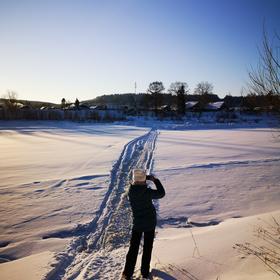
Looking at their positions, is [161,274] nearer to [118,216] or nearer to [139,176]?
[139,176]

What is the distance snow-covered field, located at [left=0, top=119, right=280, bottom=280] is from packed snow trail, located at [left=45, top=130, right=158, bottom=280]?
14mm

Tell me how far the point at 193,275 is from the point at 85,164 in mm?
8341

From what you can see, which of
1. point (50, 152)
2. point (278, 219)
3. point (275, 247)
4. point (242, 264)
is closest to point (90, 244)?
point (242, 264)

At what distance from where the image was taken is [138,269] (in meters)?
3.37

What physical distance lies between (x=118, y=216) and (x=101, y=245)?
1183 millimetres

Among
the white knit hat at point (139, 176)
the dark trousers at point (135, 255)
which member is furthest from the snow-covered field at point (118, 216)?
the white knit hat at point (139, 176)

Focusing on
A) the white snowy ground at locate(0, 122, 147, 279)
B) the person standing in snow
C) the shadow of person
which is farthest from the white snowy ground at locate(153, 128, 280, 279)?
the white snowy ground at locate(0, 122, 147, 279)

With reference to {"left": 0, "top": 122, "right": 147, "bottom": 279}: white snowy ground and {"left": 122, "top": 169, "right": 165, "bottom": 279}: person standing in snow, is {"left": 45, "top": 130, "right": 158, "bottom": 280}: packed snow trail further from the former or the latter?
{"left": 122, "top": 169, "right": 165, "bottom": 279}: person standing in snow

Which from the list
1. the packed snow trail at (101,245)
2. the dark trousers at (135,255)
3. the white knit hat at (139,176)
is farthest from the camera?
the packed snow trail at (101,245)

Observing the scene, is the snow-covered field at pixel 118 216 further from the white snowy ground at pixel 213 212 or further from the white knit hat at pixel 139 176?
the white knit hat at pixel 139 176

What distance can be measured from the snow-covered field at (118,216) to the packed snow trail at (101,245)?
0.01 meters

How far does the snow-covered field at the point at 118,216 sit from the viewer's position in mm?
3412

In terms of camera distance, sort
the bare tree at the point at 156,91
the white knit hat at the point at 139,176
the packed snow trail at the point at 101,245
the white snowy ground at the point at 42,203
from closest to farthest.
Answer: the white knit hat at the point at 139,176 < the packed snow trail at the point at 101,245 < the white snowy ground at the point at 42,203 < the bare tree at the point at 156,91

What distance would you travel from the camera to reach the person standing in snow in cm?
313
